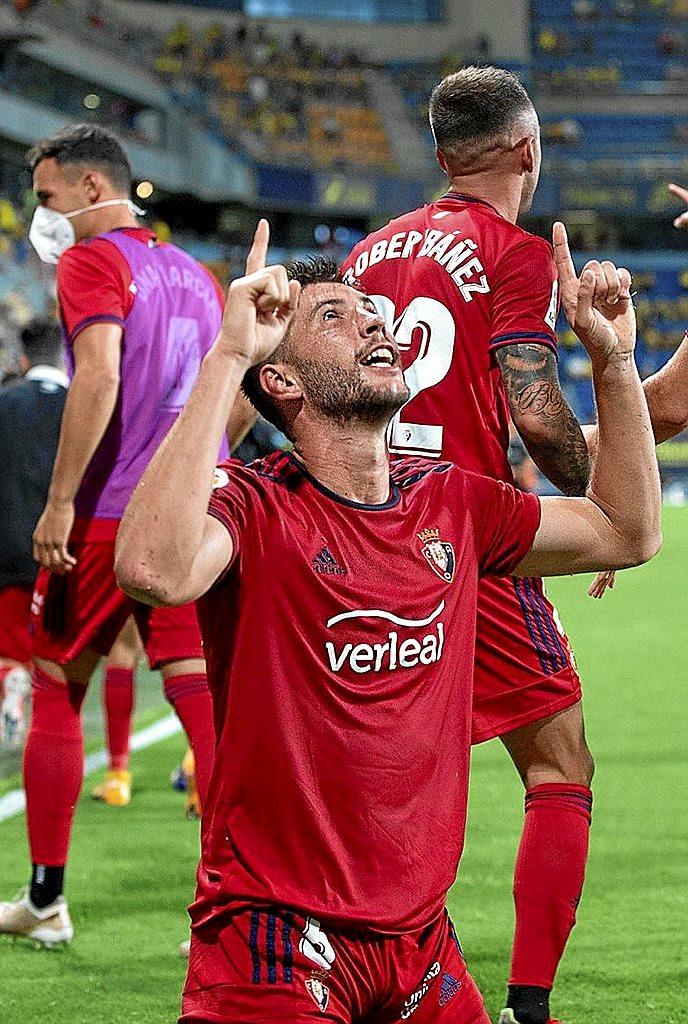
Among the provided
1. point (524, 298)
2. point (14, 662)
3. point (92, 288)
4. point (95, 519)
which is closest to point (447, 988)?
point (524, 298)

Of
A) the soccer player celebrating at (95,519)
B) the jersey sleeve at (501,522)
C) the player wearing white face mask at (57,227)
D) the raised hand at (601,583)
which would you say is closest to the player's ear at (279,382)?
the jersey sleeve at (501,522)

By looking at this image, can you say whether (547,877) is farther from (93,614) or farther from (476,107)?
(476,107)

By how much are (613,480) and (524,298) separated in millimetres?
825

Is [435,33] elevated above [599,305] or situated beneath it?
elevated above

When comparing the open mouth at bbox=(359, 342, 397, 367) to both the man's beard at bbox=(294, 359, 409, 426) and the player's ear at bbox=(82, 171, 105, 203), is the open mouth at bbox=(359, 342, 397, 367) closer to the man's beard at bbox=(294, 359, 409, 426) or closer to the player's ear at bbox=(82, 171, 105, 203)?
the man's beard at bbox=(294, 359, 409, 426)

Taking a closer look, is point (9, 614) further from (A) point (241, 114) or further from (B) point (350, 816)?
(A) point (241, 114)

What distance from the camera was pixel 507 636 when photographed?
339 cm

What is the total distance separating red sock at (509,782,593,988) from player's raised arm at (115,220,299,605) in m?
1.47

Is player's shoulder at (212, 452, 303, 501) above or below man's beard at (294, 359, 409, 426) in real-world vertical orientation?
below

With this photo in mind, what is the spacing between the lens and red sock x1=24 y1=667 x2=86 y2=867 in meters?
4.32

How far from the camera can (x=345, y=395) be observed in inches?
97.9

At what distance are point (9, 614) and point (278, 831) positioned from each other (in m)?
5.50

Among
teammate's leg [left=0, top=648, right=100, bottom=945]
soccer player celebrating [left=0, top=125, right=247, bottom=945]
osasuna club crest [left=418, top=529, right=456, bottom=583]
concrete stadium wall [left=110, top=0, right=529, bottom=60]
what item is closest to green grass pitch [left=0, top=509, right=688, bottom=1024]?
teammate's leg [left=0, top=648, right=100, bottom=945]

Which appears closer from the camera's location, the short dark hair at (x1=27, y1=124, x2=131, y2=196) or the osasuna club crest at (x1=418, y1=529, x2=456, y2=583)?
the osasuna club crest at (x1=418, y1=529, x2=456, y2=583)
